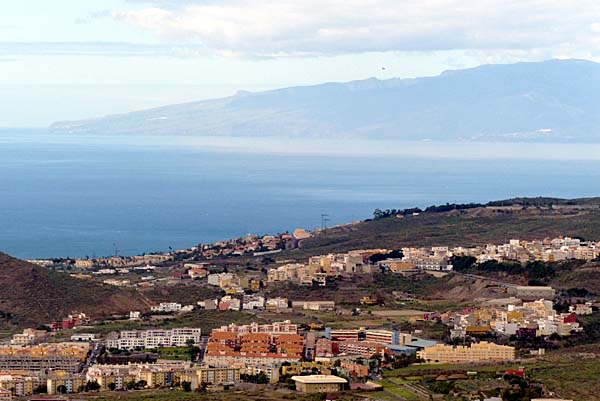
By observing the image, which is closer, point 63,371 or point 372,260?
point 63,371

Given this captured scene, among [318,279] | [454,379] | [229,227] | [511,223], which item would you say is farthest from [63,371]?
[229,227]

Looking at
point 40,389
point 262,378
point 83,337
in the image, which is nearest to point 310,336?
point 262,378

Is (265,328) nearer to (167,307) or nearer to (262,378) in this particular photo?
(262,378)

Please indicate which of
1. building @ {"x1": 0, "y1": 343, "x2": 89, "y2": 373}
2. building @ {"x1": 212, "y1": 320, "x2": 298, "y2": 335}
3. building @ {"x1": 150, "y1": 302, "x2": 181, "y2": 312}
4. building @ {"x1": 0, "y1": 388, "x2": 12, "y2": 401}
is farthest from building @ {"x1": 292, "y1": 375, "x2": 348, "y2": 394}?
building @ {"x1": 150, "y1": 302, "x2": 181, "y2": 312}

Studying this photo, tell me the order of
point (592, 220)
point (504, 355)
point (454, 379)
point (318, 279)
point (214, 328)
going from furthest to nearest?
point (592, 220), point (318, 279), point (214, 328), point (504, 355), point (454, 379)

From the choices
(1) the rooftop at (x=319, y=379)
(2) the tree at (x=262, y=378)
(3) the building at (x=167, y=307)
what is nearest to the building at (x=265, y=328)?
(2) the tree at (x=262, y=378)

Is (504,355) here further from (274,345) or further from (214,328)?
(214,328)
